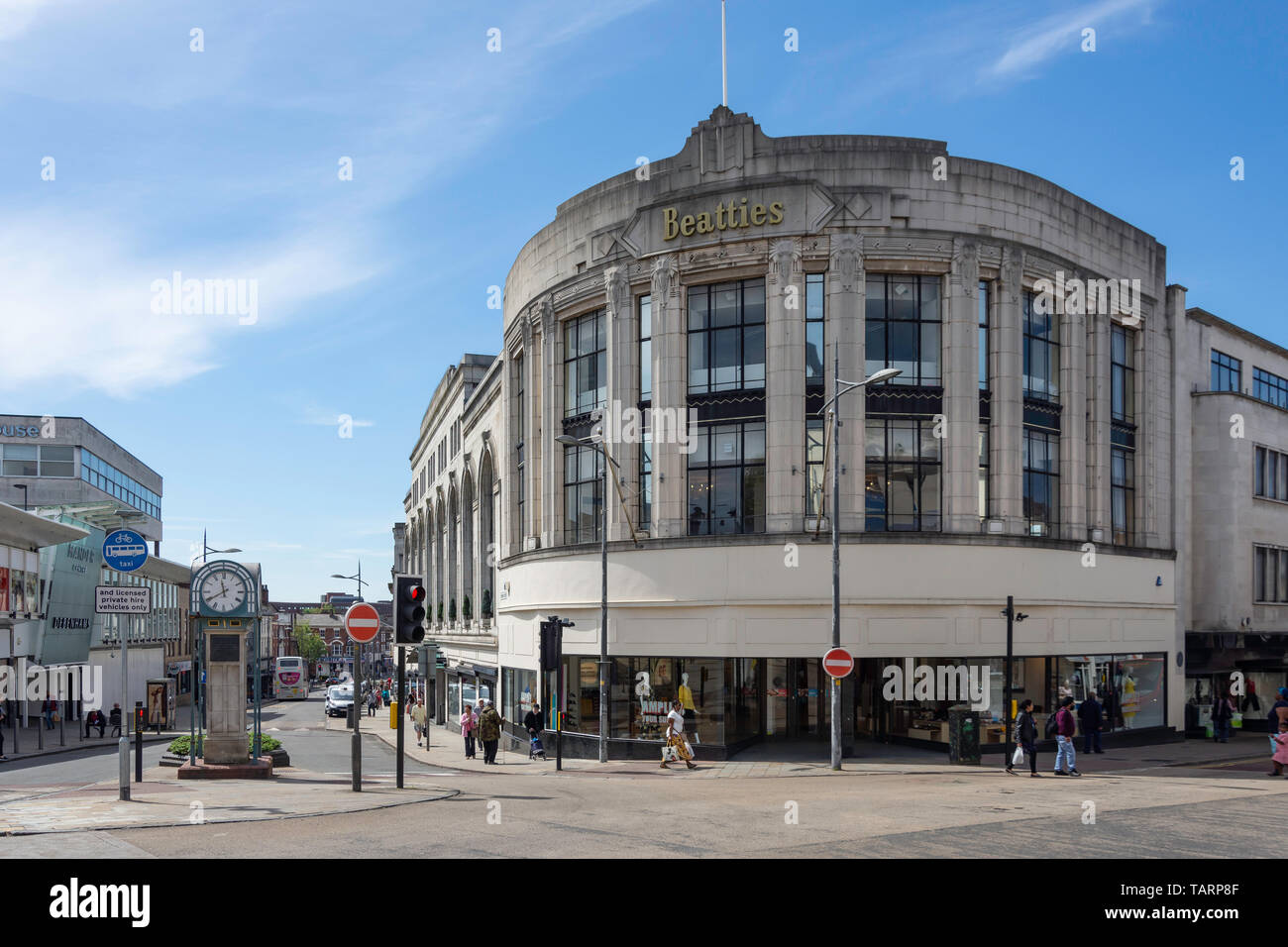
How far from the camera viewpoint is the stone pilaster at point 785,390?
30.5m

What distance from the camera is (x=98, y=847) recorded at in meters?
12.9

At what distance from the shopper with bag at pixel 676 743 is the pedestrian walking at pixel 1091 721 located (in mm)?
11214

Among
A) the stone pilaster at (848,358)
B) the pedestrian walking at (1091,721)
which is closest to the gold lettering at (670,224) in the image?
the stone pilaster at (848,358)

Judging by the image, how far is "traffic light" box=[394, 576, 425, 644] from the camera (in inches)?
742

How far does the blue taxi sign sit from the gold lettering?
59.2ft

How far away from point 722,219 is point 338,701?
47956mm

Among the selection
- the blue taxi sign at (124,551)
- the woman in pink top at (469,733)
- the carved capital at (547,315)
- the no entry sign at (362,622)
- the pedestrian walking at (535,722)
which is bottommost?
the woman in pink top at (469,733)

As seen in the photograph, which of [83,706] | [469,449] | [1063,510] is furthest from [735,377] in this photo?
[83,706]

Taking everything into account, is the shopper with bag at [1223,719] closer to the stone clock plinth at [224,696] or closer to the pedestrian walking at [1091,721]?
the pedestrian walking at [1091,721]

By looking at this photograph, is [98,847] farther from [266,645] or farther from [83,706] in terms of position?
[266,645]

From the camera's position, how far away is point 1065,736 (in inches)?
960

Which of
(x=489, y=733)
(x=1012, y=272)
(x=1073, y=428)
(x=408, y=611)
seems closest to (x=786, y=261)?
(x=1012, y=272)

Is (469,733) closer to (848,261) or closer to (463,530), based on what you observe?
(848,261)
